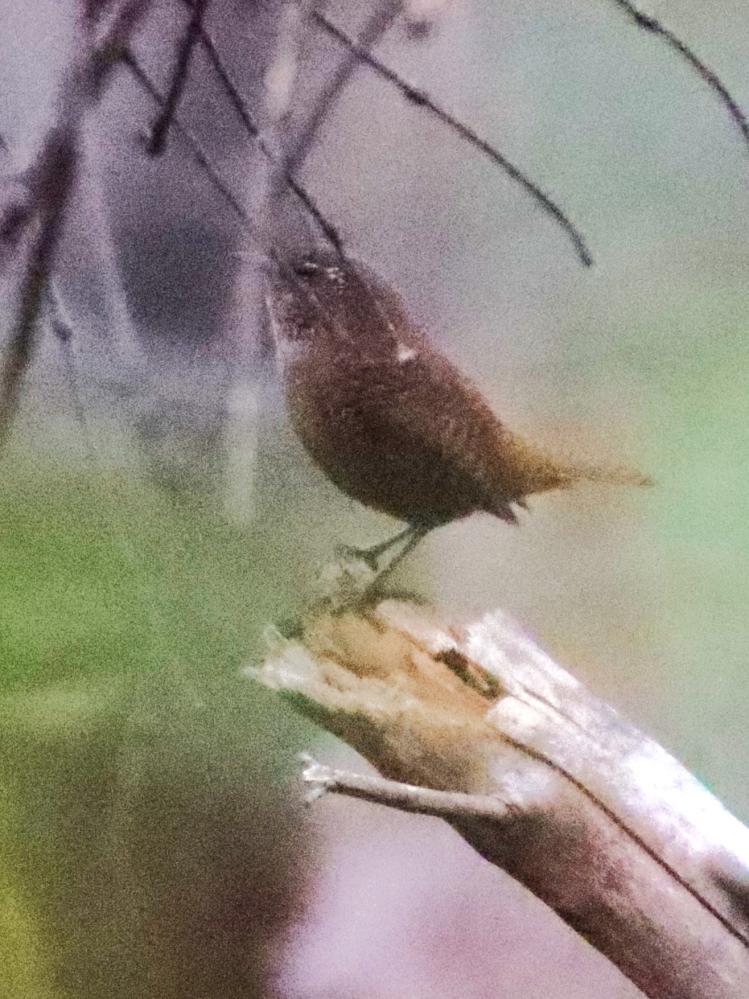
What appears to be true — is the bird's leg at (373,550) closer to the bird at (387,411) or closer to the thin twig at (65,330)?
the bird at (387,411)

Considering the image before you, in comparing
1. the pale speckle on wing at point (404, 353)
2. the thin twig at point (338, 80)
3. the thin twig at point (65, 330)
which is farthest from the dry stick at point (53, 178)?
the pale speckle on wing at point (404, 353)

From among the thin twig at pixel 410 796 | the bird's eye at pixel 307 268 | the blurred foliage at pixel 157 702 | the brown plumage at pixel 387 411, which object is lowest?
the blurred foliage at pixel 157 702

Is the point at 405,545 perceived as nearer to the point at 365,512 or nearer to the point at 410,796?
the point at 365,512

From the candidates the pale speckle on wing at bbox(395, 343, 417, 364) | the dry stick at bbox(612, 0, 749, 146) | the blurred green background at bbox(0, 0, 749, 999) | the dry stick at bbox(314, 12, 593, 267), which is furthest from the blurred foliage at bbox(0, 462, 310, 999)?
the dry stick at bbox(612, 0, 749, 146)

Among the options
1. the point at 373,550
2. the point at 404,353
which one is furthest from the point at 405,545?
the point at 404,353

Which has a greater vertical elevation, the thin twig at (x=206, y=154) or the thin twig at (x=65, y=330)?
the thin twig at (x=206, y=154)

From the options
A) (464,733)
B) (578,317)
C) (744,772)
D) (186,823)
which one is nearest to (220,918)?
(186,823)

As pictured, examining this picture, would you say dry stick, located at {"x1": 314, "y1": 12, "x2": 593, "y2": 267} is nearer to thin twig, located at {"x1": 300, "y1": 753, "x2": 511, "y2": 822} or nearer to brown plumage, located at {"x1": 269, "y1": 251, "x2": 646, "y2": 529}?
brown plumage, located at {"x1": 269, "y1": 251, "x2": 646, "y2": 529}
